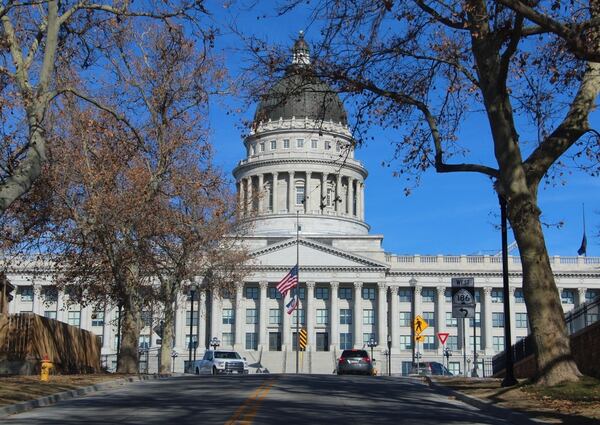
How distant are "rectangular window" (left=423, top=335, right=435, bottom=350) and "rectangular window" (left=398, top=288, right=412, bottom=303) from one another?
5964 mm

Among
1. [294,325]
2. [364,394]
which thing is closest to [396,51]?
[364,394]

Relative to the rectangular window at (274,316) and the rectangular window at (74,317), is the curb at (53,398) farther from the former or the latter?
the rectangular window at (74,317)

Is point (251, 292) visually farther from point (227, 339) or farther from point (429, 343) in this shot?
point (429, 343)

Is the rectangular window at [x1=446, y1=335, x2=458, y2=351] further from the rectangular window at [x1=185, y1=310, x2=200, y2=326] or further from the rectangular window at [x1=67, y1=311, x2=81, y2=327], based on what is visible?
the rectangular window at [x1=67, y1=311, x2=81, y2=327]

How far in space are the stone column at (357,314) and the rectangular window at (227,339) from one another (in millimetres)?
15727

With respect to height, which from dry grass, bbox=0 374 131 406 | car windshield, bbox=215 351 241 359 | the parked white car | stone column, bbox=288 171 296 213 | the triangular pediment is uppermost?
stone column, bbox=288 171 296 213

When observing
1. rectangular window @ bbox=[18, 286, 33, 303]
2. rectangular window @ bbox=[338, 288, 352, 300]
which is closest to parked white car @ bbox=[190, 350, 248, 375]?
rectangular window @ bbox=[338, 288, 352, 300]

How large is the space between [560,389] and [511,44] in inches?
285

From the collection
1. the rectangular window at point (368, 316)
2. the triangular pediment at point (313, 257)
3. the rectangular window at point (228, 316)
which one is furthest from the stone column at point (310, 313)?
the rectangular window at point (228, 316)

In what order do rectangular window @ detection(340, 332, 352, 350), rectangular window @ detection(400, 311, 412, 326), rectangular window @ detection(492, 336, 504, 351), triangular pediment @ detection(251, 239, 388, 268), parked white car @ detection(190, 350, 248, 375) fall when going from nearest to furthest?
1. parked white car @ detection(190, 350, 248, 375)
2. rectangular window @ detection(492, 336, 504, 351)
3. rectangular window @ detection(340, 332, 352, 350)
4. triangular pediment @ detection(251, 239, 388, 268)
5. rectangular window @ detection(400, 311, 412, 326)

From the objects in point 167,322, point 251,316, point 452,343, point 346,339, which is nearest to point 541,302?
point 167,322

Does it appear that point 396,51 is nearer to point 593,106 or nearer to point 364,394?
point 593,106

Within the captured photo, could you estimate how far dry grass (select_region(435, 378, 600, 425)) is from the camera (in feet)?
47.3

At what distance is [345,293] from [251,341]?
540 inches
